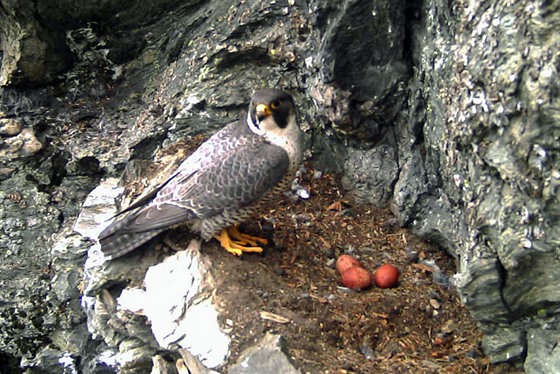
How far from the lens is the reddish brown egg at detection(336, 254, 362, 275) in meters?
4.46

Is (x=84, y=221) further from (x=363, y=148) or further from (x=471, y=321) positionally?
(x=471, y=321)

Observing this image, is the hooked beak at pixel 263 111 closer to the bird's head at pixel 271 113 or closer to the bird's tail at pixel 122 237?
the bird's head at pixel 271 113

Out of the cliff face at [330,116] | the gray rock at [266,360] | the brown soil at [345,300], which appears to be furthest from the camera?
the brown soil at [345,300]

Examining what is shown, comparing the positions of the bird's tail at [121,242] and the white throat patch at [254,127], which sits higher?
the white throat patch at [254,127]

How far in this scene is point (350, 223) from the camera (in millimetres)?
4969

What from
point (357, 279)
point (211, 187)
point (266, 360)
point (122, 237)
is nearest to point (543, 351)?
point (357, 279)

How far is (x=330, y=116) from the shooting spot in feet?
15.7

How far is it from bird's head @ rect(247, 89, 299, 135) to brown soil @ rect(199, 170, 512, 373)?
2.63 feet

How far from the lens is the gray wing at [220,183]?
14.1 ft

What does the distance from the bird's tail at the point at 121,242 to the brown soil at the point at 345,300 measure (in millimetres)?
466

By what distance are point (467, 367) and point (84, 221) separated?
125 inches

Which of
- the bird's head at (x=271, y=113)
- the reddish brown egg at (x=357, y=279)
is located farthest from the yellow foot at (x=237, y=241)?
the bird's head at (x=271, y=113)

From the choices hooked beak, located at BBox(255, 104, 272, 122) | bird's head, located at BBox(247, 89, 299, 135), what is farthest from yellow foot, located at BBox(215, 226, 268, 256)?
hooked beak, located at BBox(255, 104, 272, 122)

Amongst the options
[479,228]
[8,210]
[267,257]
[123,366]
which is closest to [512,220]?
[479,228]
